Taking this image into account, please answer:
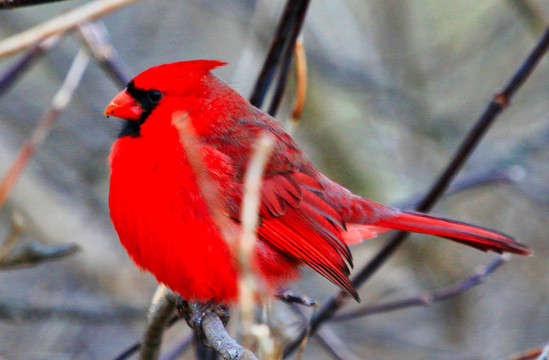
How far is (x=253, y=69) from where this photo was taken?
3764 millimetres

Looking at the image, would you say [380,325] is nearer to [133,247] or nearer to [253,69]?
[253,69]

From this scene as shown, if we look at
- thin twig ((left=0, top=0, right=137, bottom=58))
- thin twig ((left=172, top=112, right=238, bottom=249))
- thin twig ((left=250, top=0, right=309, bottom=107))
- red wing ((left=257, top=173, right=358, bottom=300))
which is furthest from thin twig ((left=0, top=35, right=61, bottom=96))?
red wing ((left=257, top=173, right=358, bottom=300))

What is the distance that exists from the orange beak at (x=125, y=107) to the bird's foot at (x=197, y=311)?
64 centimetres

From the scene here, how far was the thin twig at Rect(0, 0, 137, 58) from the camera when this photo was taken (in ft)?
7.09

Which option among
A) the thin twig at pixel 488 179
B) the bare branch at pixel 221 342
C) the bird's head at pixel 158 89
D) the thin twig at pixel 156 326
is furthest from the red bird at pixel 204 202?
the thin twig at pixel 488 179

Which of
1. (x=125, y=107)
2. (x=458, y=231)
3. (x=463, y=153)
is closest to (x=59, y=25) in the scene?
(x=125, y=107)

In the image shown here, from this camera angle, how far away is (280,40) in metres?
2.18

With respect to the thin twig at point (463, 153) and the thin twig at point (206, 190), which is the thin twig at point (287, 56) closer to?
the thin twig at point (206, 190)

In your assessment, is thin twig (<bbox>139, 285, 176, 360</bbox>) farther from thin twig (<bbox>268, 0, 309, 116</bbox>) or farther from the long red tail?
the long red tail

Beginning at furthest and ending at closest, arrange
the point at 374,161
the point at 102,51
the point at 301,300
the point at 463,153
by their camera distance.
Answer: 1. the point at 374,161
2. the point at 102,51
3. the point at 463,153
4. the point at 301,300

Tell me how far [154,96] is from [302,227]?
0.70m

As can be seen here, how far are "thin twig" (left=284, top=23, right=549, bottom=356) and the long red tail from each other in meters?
0.07

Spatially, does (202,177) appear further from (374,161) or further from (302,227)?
(374,161)

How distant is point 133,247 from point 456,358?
6.63 ft
